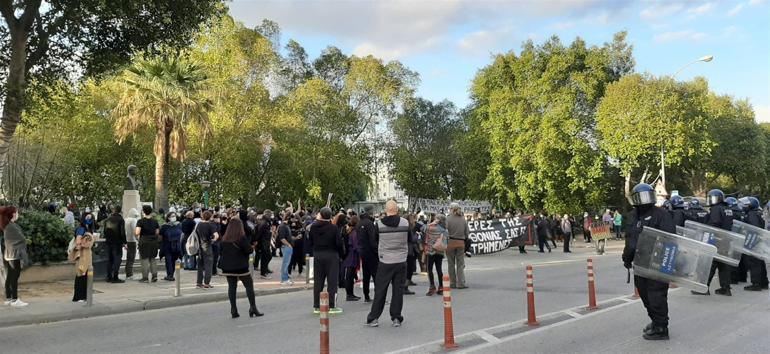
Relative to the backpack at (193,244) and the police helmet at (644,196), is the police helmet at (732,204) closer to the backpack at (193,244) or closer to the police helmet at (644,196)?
the police helmet at (644,196)

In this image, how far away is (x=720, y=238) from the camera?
432 inches

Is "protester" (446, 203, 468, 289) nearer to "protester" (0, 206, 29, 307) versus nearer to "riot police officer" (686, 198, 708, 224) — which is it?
"riot police officer" (686, 198, 708, 224)

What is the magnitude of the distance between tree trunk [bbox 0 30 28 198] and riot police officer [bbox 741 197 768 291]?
14474mm

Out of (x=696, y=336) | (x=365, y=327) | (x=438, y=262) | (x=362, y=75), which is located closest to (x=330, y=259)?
(x=365, y=327)

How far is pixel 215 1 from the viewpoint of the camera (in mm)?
12898

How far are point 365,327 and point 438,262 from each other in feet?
12.2

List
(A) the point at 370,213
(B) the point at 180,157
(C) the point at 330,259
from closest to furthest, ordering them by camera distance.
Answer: (C) the point at 330,259 < (A) the point at 370,213 < (B) the point at 180,157

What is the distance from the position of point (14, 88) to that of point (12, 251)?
11.1ft

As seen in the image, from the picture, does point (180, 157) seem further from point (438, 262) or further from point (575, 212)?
point (575, 212)

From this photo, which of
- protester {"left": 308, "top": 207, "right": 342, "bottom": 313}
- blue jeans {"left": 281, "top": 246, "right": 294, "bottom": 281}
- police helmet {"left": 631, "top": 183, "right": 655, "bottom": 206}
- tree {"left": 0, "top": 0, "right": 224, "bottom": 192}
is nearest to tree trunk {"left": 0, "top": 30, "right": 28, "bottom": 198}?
tree {"left": 0, "top": 0, "right": 224, "bottom": 192}

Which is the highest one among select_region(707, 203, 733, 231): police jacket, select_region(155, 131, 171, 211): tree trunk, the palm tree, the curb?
the palm tree

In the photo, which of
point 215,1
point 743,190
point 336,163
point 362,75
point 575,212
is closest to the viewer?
point 215,1

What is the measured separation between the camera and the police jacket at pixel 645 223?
7.42 metres

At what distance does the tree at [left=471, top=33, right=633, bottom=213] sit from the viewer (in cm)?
3475
